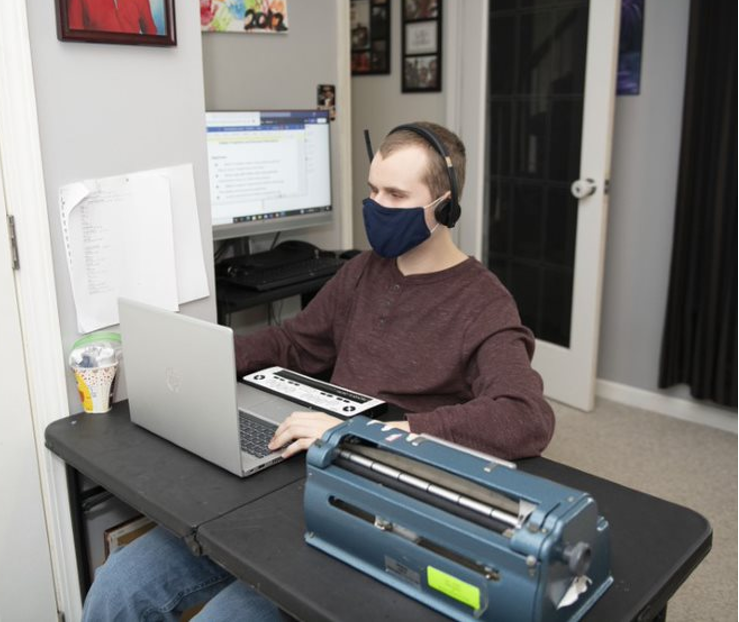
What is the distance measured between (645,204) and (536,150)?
0.52 metres

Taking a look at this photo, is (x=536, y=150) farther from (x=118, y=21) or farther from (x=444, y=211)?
(x=118, y=21)

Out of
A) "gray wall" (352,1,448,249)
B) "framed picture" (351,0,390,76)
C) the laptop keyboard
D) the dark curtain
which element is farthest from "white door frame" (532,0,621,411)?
the laptop keyboard

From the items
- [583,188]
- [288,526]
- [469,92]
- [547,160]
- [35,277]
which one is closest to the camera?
[288,526]

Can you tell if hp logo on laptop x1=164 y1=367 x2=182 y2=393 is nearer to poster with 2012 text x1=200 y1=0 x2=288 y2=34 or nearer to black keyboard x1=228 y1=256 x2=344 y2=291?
black keyboard x1=228 y1=256 x2=344 y2=291

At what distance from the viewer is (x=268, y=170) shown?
8.05 ft

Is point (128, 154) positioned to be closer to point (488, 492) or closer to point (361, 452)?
point (361, 452)

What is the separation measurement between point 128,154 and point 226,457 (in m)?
0.68

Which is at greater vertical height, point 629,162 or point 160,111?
point 160,111

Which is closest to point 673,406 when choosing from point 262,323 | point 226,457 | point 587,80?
point 587,80

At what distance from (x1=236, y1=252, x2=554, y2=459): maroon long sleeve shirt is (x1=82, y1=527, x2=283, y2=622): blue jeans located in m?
0.42

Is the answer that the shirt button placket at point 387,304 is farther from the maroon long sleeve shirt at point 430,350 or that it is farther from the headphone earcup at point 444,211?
the headphone earcup at point 444,211

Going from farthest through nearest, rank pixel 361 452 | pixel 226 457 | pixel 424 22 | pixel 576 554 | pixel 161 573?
pixel 424 22, pixel 161 573, pixel 226 457, pixel 361 452, pixel 576 554

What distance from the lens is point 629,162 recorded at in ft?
10.6

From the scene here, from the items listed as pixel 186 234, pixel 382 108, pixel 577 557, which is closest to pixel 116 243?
pixel 186 234
